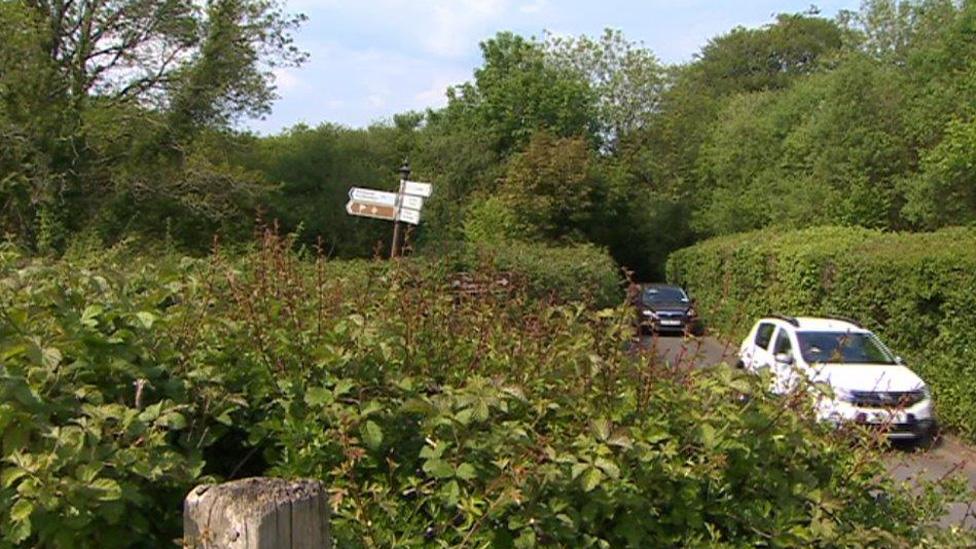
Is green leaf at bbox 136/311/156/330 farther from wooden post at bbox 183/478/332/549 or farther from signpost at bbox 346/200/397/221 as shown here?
signpost at bbox 346/200/397/221

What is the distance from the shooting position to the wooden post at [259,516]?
1627 mm

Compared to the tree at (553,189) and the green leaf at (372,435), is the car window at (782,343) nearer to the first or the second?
the green leaf at (372,435)

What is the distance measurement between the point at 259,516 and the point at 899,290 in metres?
14.0

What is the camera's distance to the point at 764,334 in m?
13.9

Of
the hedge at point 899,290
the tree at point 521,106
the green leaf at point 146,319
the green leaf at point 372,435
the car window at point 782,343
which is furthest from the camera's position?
the tree at point 521,106

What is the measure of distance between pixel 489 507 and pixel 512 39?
4142cm

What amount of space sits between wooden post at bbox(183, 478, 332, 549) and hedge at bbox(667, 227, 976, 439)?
7.63m

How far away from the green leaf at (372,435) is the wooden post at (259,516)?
687mm

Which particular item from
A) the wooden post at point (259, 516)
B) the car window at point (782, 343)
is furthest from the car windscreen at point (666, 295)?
the wooden post at point (259, 516)

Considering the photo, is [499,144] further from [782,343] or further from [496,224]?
[782,343]

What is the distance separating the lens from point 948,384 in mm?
12492

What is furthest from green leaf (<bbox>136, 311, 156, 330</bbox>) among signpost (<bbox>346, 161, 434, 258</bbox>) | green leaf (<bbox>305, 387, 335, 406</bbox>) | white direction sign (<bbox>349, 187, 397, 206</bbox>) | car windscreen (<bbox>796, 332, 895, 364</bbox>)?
car windscreen (<bbox>796, 332, 895, 364</bbox>)

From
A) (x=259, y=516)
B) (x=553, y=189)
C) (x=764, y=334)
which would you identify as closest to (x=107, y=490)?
(x=259, y=516)

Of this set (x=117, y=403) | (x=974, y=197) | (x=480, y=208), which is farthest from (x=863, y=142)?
(x=117, y=403)
